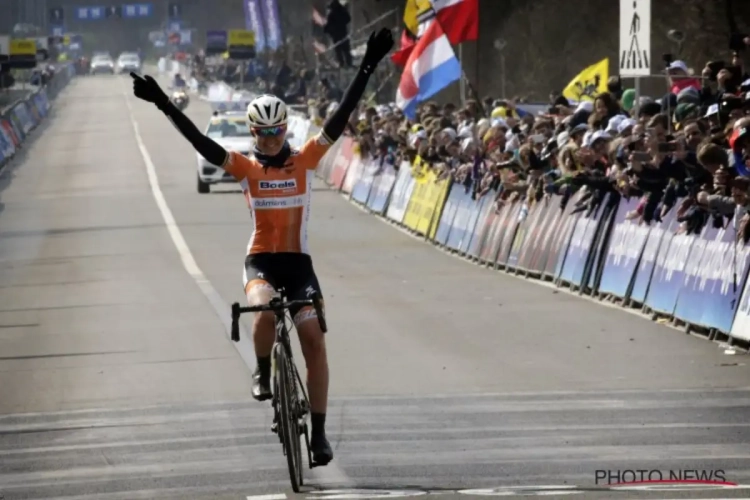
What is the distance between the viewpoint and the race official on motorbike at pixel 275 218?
979 cm

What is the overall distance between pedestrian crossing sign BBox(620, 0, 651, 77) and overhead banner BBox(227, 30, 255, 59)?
300ft

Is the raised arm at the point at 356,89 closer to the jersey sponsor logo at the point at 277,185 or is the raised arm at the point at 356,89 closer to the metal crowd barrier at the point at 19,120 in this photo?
the jersey sponsor logo at the point at 277,185

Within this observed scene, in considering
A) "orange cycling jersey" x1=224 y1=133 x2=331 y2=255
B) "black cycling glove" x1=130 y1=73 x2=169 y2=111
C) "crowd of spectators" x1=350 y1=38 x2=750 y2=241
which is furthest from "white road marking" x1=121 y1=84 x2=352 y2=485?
"crowd of spectators" x1=350 y1=38 x2=750 y2=241

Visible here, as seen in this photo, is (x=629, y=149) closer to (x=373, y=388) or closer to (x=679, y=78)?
(x=679, y=78)

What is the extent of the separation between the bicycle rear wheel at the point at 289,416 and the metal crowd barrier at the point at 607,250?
5.93 meters

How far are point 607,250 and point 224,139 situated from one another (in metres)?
25.1

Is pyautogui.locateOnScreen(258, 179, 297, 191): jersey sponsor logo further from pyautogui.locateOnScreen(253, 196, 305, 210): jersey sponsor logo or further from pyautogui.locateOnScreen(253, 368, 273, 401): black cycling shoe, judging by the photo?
pyautogui.locateOnScreen(253, 368, 273, 401): black cycling shoe

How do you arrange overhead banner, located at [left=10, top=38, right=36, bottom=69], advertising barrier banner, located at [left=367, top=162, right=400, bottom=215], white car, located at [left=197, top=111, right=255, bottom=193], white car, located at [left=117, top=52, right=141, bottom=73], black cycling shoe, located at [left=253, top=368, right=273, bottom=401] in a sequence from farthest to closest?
1. white car, located at [left=117, top=52, right=141, bottom=73]
2. overhead banner, located at [left=10, top=38, right=36, bottom=69]
3. white car, located at [left=197, top=111, right=255, bottom=193]
4. advertising barrier banner, located at [left=367, top=162, right=400, bottom=215]
5. black cycling shoe, located at [left=253, top=368, right=273, bottom=401]

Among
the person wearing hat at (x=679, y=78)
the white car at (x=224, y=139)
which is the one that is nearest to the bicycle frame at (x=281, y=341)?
the person wearing hat at (x=679, y=78)

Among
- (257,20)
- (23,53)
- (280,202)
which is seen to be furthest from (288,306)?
(257,20)

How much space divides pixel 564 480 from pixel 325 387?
142 centimetres

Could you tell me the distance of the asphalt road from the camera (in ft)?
31.4

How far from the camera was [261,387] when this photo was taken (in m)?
9.95

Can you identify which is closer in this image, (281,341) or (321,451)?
(321,451)
